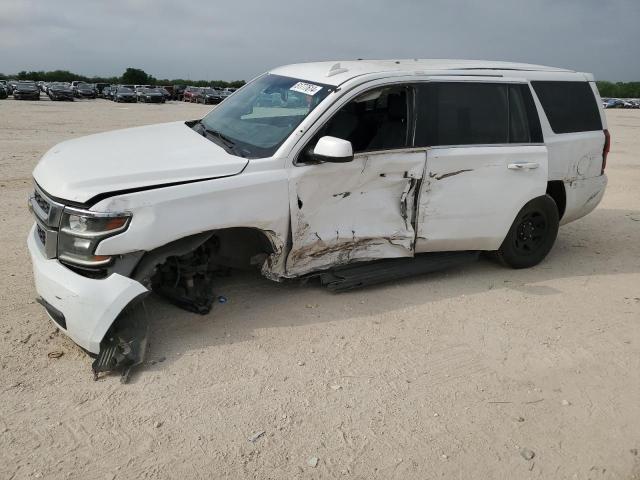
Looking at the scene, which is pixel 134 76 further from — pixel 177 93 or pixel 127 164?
pixel 127 164

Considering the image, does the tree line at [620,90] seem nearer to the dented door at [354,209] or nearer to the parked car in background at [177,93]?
the parked car in background at [177,93]

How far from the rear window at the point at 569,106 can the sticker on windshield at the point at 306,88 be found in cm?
224

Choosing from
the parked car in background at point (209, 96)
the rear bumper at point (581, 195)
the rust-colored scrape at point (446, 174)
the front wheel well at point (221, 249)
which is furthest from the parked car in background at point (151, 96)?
the rust-colored scrape at point (446, 174)

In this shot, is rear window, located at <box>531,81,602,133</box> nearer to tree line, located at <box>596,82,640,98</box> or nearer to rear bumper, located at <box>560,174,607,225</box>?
rear bumper, located at <box>560,174,607,225</box>

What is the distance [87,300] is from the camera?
3295 millimetres

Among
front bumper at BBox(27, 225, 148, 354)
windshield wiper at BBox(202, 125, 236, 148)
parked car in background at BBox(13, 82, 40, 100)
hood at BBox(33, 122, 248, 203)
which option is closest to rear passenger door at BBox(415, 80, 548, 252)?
windshield wiper at BBox(202, 125, 236, 148)

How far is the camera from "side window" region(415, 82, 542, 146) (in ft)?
15.2

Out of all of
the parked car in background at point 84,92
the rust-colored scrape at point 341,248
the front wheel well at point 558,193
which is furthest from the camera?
the parked car in background at point 84,92

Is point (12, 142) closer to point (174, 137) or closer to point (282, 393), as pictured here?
point (174, 137)

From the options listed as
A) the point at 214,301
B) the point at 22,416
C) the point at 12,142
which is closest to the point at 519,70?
the point at 214,301

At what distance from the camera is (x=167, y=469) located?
106 inches

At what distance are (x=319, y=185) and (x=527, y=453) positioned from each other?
223 centimetres

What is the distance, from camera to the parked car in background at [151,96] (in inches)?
1625

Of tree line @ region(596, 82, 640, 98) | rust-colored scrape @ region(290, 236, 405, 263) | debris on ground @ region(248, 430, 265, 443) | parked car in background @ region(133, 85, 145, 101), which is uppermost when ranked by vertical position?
tree line @ region(596, 82, 640, 98)
